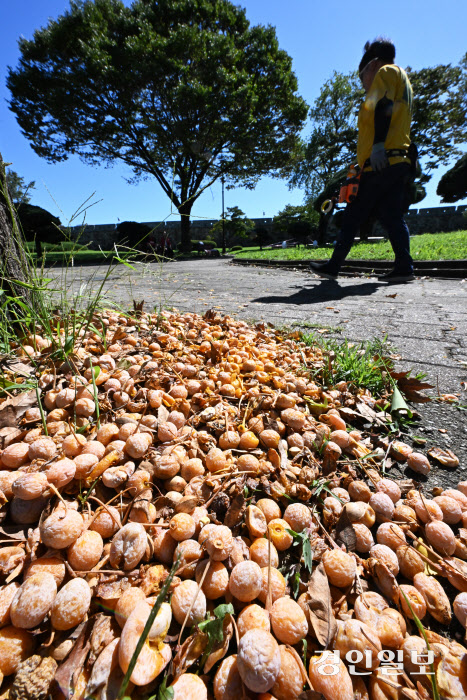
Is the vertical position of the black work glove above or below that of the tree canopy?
below

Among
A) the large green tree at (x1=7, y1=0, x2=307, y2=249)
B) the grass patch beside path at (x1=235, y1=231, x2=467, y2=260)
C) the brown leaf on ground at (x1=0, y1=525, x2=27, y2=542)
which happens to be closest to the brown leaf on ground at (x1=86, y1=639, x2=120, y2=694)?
the brown leaf on ground at (x1=0, y1=525, x2=27, y2=542)

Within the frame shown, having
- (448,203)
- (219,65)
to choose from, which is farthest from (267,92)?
(448,203)

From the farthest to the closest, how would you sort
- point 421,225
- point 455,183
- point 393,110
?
1. point 421,225
2. point 455,183
3. point 393,110

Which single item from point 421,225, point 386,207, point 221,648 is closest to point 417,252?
point 386,207

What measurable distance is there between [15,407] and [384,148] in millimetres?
4202

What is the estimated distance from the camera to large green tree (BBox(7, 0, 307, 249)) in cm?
1442

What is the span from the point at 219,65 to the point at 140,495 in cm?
1934

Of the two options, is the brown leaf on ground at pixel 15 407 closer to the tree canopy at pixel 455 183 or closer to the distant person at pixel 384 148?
the distant person at pixel 384 148

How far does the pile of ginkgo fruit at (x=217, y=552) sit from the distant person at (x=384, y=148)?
3434 mm

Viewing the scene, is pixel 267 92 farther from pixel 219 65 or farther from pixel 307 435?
pixel 307 435

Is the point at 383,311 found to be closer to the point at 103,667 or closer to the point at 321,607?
the point at 321,607

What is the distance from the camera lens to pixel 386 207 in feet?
12.9

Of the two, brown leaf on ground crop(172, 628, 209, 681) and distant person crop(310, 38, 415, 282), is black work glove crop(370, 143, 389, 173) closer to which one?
distant person crop(310, 38, 415, 282)

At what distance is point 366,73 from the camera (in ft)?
12.5
